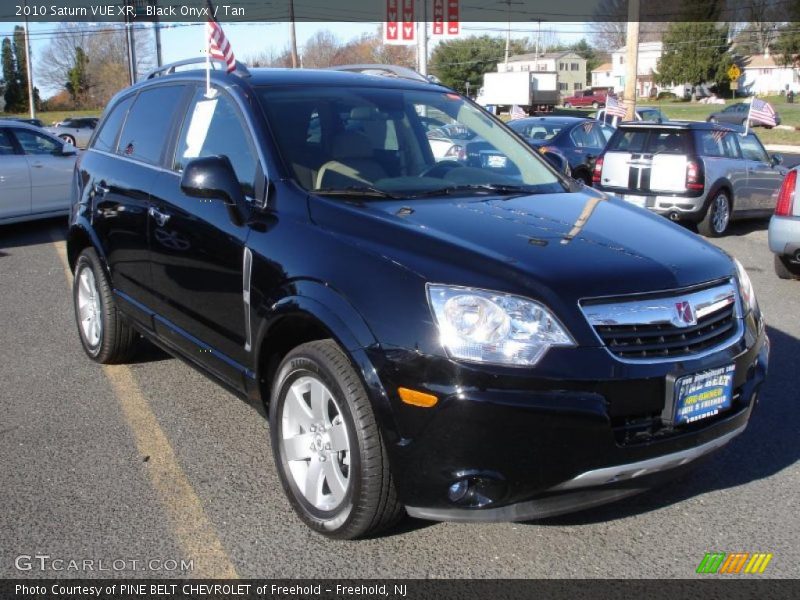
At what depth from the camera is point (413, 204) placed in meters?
3.65

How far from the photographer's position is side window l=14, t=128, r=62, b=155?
1199cm

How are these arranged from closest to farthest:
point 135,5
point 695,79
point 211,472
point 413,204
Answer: point 413,204 < point 211,472 < point 135,5 < point 695,79

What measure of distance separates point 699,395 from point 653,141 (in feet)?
30.4

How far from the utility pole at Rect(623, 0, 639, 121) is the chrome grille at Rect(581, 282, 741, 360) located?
19.6 meters

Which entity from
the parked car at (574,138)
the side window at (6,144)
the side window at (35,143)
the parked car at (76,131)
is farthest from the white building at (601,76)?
the side window at (6,144)

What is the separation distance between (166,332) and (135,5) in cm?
2736

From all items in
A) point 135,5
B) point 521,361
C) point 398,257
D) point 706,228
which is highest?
point 135,5

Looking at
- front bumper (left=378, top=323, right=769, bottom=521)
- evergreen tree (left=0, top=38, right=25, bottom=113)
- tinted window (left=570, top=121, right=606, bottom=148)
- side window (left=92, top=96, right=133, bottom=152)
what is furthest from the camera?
evergreen tree (left=0, top=38, right=25, bottom=113)

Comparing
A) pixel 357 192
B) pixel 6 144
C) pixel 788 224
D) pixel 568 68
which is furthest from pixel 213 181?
pixel 568 68

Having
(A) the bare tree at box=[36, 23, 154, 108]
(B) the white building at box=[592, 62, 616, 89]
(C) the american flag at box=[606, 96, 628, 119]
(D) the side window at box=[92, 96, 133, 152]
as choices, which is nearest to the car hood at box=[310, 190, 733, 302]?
(D) the side window at box=[92, 96, 133, 152]

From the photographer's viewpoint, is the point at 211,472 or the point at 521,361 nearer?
the point at 521,361

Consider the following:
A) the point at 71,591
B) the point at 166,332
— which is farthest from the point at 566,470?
the point at 166,332

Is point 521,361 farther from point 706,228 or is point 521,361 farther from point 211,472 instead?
point 706,228

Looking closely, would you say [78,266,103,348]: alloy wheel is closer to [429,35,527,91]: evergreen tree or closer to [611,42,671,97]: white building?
[429,35,527,91]: evergreen tree
